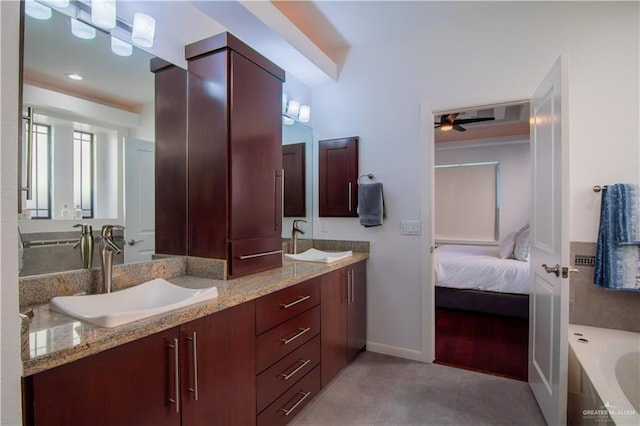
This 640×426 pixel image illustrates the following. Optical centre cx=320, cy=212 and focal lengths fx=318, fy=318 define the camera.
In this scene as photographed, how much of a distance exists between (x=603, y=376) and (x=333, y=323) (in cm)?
146

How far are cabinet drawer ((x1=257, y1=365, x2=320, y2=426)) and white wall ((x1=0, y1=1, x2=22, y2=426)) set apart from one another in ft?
3.70

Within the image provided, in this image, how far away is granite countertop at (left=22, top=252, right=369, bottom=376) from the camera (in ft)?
2.67

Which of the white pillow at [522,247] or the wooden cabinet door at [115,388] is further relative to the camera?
the white pillow at [522,247]

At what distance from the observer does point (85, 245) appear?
1.40m

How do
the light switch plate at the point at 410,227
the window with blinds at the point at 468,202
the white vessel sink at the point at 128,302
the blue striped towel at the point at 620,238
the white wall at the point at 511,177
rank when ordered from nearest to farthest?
the white vessel sink at the point at 128,302 < the blue striped towel at the point at 620,238 < the light switch plate at the point at 410,227 < the white wall at the point at 511,177 < the window with blinds at the point at 468,202

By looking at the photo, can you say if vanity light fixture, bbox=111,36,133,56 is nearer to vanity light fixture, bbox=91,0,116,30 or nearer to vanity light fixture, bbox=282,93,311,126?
vanity light fixture, bbox=91,0,116,30

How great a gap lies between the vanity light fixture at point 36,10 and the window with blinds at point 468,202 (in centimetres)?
525

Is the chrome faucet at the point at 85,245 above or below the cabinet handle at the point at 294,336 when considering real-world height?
above

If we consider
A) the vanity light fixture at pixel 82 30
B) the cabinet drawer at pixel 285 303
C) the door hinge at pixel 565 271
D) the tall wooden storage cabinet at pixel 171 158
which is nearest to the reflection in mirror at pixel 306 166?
the cabinet drawer at pixel 285 303

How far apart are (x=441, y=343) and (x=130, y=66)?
123 inches

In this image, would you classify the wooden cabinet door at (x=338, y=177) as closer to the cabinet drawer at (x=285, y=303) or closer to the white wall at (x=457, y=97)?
the white wall at (x=457, y=97)

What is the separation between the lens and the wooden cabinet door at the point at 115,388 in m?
0.82

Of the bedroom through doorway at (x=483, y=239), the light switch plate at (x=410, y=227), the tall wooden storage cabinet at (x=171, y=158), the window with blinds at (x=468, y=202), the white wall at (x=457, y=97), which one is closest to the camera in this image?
the tall wooden storage cabinet at (x=171, y=158)

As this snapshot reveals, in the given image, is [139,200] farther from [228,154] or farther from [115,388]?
[115,388]
